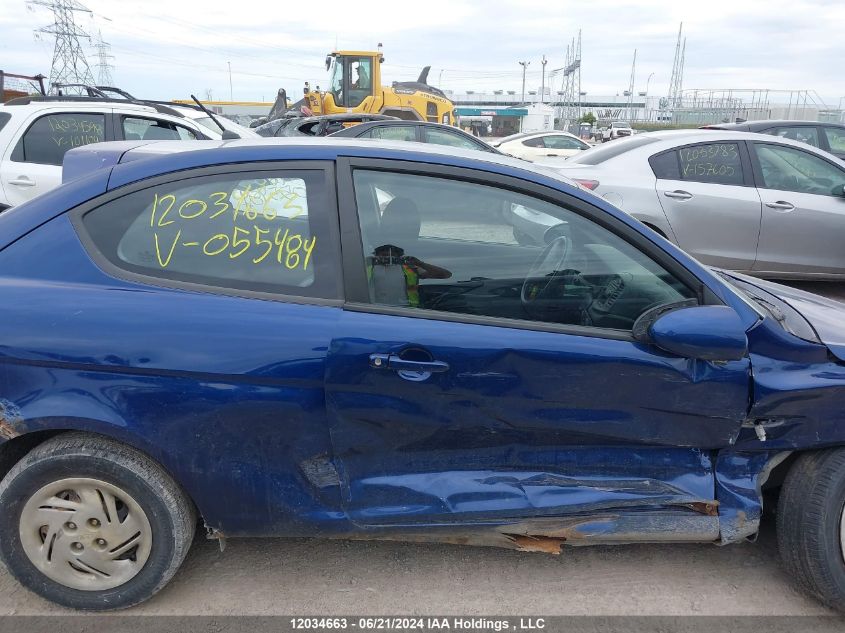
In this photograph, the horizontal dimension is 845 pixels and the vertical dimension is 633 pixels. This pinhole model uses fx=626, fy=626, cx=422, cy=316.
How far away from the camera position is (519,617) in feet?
7.22

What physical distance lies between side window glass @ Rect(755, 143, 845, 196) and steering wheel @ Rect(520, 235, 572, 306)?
170 inches

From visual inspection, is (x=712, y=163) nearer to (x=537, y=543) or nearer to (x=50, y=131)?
(x=537, y=543)

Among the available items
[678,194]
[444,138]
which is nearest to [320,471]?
[678,194]

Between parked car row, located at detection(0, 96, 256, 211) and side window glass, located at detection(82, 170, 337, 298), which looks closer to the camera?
side window glass, located at detection(82, 170, 337, 298)

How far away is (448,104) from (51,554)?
1967 centimetres

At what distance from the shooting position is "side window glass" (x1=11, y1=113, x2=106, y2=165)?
6023 millimetres

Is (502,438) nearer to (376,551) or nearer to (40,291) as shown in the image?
(376,551)

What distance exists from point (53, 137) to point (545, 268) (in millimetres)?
5836

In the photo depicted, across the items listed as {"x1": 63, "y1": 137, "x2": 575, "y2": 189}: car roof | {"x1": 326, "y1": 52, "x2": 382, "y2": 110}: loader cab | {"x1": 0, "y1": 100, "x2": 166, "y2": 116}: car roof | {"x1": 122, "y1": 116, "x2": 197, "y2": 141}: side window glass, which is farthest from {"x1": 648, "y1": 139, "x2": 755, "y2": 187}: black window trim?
{"x1": 326, "y1": 52, "x2": 382, "y2": 110}: loader cab

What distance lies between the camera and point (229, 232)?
213 cm

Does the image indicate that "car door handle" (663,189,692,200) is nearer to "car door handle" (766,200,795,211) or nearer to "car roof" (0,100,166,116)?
"car door handle" (766,200,795,211)

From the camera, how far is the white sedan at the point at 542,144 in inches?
610

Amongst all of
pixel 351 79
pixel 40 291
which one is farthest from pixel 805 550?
pixel 351 79

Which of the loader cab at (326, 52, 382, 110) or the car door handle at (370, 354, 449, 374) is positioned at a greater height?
the loader cab at (326, 52, 382, 110)
